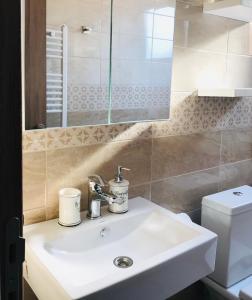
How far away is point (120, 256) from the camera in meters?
1.22

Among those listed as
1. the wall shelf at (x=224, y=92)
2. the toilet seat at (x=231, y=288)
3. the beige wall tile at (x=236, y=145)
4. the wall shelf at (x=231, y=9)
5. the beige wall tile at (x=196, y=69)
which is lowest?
the toilet seat at (x=231, y=288)

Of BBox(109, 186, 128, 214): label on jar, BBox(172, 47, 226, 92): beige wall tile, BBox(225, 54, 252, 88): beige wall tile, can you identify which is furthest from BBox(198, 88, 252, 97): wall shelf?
BBox(109, 186, 128, 214): label on jar

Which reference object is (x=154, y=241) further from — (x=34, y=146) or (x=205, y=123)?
(x=205, y=123)

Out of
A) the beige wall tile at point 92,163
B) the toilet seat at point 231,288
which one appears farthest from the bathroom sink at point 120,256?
the toilet seat at point 231,288

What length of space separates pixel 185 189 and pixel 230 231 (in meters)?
0.30

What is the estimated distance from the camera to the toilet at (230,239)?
1.63 m

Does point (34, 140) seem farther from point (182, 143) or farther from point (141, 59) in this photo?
point (182, 143)

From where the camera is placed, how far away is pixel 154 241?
4.28ft

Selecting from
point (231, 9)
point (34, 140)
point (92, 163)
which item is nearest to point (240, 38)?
point (231, 9)

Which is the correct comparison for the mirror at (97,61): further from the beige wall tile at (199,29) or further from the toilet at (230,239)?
the toilet at (230,239)

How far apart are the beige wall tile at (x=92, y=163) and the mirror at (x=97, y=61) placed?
0.14 m

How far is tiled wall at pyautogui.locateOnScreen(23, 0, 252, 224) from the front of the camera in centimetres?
126

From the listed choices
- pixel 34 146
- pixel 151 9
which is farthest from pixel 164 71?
pixel 34 146
